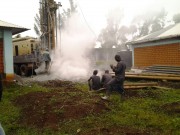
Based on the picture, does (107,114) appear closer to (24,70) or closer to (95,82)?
(95,82)

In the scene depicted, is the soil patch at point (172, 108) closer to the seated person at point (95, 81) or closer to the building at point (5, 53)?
the seated person at point (95, 81)

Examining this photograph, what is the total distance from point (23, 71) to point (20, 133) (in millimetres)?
16636

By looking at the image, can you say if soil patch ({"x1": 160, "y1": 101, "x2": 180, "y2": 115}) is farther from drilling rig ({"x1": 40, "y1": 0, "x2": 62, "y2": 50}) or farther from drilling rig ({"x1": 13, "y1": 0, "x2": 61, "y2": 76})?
drilling rig ({"x1": 40, "y1": 0, "x2": 62, "y2": 50})

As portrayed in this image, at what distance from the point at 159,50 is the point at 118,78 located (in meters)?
9.63

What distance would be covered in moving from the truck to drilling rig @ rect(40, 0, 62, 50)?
83 centimetres

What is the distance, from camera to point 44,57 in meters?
21.3

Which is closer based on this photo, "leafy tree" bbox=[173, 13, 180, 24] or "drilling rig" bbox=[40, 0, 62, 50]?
"drilling rig" bbox=[40, 0, 62, 50]

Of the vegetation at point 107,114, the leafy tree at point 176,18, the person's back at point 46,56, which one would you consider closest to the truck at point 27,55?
the person's back at point 46,56

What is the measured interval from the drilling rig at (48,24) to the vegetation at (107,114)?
40.2ft

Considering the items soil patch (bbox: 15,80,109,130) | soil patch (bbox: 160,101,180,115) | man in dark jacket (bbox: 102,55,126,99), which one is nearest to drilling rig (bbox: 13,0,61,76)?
soil patch (bbox: 15,80,109,130)

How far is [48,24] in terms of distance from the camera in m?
22.6

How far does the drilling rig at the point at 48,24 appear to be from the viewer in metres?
22.4

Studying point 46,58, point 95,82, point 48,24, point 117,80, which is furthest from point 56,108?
point 48,24

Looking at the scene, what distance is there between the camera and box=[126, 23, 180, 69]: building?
1690cm
